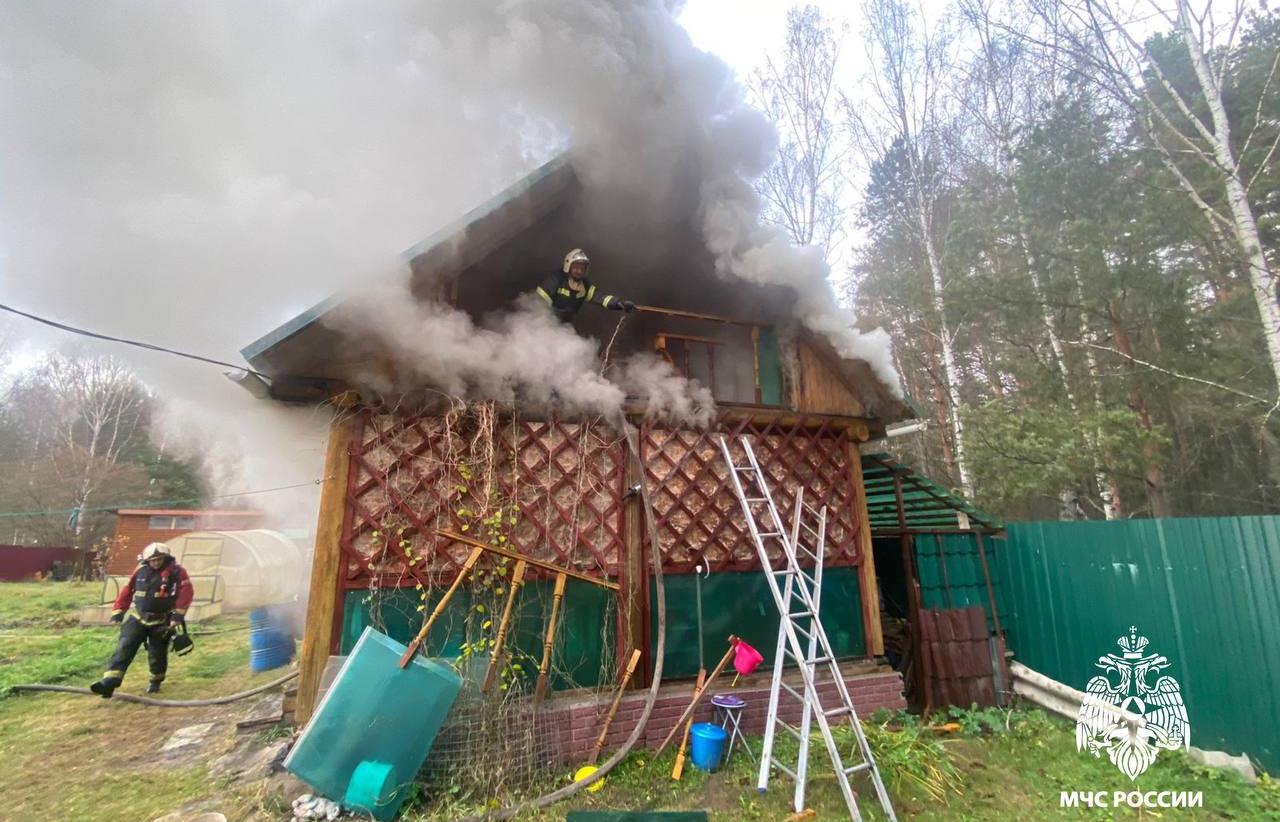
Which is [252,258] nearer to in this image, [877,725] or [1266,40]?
[877,725]

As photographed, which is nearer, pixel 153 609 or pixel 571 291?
pixel 571 291

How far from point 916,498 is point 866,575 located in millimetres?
1746

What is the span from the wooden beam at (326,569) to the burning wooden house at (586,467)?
0.01 meters

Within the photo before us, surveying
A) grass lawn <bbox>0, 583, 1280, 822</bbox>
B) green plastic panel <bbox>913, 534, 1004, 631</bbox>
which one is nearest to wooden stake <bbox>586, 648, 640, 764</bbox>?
grass lawn <bbox>0, 583, 1280, 822</bbox>

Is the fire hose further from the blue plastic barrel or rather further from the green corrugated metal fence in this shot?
the blue plastic barrel

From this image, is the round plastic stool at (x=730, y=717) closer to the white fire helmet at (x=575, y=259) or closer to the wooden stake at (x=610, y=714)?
the wooden stake at (x=610, y=714)

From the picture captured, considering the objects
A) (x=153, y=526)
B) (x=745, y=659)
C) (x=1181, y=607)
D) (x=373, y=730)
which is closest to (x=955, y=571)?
(x=1181, y=607)

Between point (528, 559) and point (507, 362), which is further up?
point (507, 362)

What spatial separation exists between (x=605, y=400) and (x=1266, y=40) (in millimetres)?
13738

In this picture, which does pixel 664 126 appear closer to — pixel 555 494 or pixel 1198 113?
pixel 555 494

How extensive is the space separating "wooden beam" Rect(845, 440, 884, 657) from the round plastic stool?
184 cm

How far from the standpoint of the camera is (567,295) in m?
5.41

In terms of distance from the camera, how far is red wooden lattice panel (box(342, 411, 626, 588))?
14.1ft

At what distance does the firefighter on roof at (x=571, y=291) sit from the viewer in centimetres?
536
